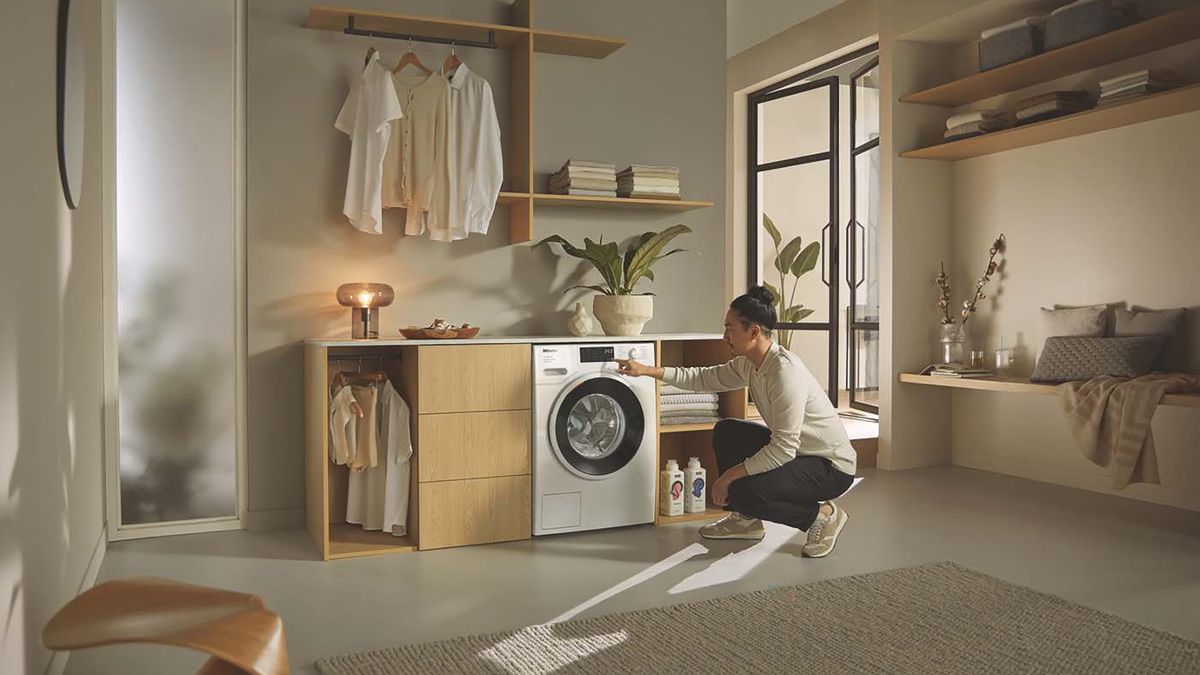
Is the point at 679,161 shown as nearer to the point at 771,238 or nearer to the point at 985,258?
the point at 985,258

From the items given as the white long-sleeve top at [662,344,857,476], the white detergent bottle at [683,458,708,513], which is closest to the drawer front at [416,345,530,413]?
the white long-sleeve top at [662,344,857,476]

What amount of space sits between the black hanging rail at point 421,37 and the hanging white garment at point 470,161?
0.19m

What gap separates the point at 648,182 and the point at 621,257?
0.38 meters

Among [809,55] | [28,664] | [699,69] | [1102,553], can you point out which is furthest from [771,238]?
[28,664]

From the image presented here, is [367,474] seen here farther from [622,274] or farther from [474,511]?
[622,274]

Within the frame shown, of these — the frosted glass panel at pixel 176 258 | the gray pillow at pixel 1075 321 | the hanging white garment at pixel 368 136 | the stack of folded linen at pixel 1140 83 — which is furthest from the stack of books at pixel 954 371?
the frosted glass panel at pixel 176 258

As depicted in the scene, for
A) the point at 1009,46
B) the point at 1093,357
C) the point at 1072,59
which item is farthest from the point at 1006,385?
the point at 1009,46

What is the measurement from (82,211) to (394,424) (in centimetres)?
136

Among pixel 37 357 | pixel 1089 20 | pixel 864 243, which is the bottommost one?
pixel 37 357

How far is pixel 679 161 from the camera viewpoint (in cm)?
484

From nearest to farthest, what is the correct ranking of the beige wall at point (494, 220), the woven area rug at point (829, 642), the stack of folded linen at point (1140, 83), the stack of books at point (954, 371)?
the woven area rug at point (829, 642) → the beige wall at point (494, 220) → the stack of folded linen at point (1140, 83) → the stack of books at point (954, 371)

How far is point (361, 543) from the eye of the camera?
3.75 metres

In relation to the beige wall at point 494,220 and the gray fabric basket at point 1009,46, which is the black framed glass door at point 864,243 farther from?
the beige wall at point 494,220

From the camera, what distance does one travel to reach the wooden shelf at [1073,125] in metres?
4.24
